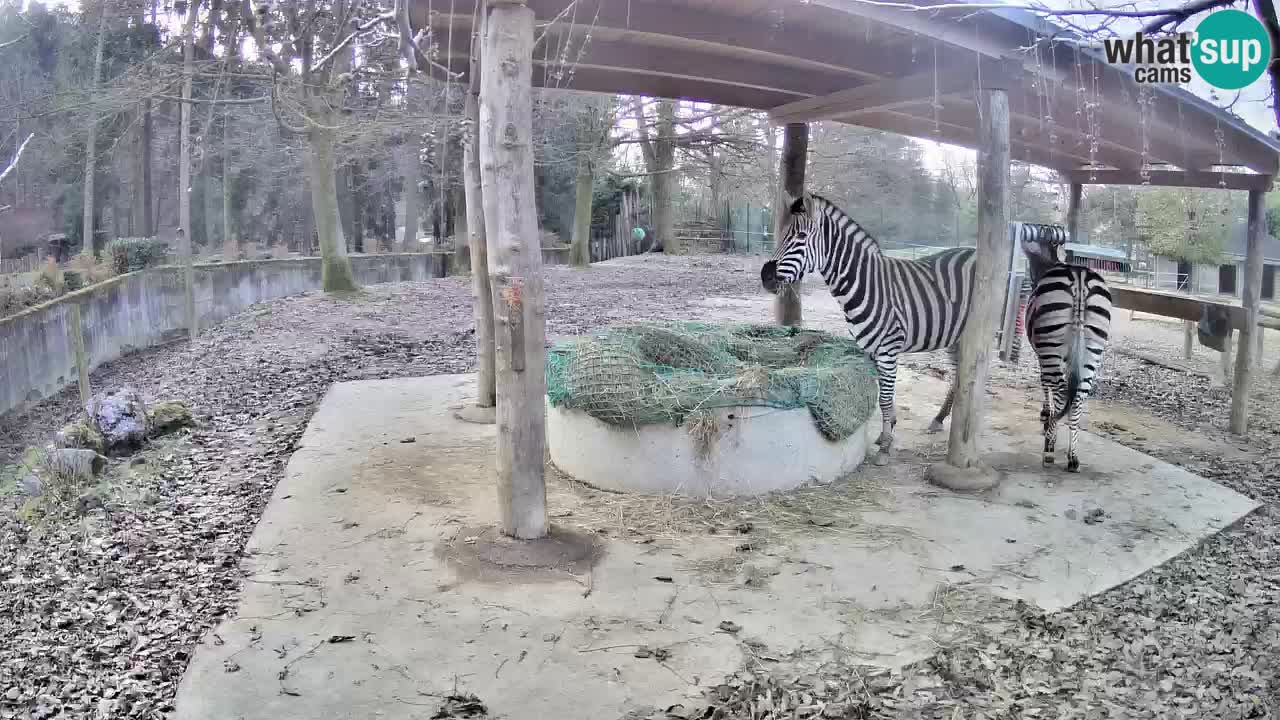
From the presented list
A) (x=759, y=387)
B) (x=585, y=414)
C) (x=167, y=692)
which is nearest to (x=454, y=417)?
(x=585, y=414)

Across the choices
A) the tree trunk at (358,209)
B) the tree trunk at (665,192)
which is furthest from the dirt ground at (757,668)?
the tree trunk at (358,209)

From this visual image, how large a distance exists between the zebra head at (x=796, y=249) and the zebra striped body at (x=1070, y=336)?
185 centimetres

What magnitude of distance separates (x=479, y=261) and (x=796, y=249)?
8.67ft

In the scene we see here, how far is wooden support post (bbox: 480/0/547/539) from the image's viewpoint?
4359 millimetres

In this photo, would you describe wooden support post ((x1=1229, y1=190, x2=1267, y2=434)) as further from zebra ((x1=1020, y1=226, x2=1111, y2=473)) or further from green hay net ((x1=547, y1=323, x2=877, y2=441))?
green hay net ((x1=547, y1=323, x2=877, y2=441))

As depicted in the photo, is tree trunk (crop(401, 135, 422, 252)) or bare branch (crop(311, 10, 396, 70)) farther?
tree trunk (crop(401, 135, 422, 252))


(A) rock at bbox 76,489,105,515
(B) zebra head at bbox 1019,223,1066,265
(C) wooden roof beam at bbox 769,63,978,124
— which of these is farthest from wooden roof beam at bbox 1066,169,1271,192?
(A) rock at bbox 76,489,105,515

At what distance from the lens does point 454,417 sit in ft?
25.2

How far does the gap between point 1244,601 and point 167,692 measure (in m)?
4.92

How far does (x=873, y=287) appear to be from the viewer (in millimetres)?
6793

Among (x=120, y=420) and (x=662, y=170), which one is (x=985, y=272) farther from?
(x=662, y=170)

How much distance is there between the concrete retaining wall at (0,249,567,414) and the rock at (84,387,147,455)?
4.21 meters

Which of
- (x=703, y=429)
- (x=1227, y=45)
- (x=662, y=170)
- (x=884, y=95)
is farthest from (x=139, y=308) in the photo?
(x=1227, y=45)

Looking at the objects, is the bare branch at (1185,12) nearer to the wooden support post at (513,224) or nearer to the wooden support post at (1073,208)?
the wooden support post at (513,224)
